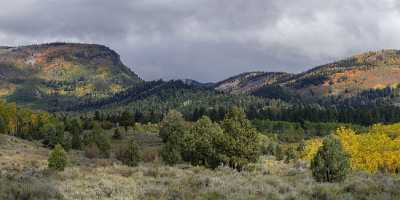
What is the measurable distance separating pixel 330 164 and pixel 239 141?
1706cm

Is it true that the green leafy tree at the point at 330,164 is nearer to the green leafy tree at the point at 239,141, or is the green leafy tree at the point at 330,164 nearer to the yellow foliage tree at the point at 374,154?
the green leafy tree at the point at 239,141

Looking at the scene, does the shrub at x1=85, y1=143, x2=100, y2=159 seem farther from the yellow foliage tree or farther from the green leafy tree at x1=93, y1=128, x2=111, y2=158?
the yellow foliage tree

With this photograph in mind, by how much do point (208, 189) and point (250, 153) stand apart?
96.7 feet

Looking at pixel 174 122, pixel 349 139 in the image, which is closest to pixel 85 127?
pixel 174 122

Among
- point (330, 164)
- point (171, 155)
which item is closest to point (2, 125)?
point (171, 155)

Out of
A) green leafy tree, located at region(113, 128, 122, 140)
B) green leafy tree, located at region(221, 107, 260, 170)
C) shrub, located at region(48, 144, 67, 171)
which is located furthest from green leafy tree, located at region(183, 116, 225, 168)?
green leafy tree, located at region(113, 128, 122, 140)

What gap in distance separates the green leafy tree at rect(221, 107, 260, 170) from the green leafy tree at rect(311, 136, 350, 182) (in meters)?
14.6

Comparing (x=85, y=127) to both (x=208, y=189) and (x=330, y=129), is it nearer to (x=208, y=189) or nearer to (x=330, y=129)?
(x=330, y=129)

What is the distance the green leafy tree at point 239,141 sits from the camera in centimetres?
5328

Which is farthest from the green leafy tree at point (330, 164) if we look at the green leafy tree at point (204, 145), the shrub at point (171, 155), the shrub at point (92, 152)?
the shrub at point (92, 152)

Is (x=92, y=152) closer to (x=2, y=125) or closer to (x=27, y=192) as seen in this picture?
(x=2, y=125)

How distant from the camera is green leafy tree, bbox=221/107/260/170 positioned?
53.3 m

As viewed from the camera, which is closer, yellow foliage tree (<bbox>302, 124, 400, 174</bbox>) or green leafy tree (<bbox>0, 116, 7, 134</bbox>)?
yellow foliage tree (<bbox>302, 124, 400, 174</bbox>)

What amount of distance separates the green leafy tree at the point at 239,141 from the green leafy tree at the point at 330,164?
14.6 metres
